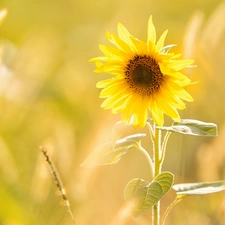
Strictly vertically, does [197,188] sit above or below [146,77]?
below

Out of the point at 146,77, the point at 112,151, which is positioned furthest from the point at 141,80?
the point at 112,151

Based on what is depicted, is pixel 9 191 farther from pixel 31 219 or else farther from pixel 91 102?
pixel 91 102

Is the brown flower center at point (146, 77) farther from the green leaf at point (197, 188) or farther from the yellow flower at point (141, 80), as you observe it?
the green leaf at point (197, 188)

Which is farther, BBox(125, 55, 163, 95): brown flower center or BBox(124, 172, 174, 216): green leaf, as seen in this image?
BBox(125, 55, 163, 95): brown flower center

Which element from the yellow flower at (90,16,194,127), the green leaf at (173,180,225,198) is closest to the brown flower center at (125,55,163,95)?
the yellow flower at (90,16,194,127)

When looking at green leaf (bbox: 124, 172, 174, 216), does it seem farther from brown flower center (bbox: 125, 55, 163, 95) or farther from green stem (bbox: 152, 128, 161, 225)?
brown flower center (bbox: 125, 55, 163, 95)

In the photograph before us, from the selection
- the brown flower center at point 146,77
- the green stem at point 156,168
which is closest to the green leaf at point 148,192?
the green stem at point 156,168

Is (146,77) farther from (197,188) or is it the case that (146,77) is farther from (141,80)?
(197,188)
